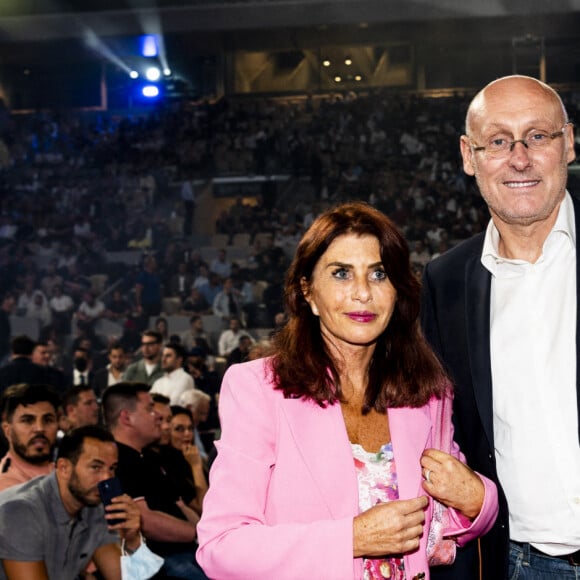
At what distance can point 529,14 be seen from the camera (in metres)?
16.0

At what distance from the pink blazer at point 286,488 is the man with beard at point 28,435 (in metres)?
2.30

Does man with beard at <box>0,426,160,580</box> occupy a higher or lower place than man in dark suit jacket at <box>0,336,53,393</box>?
lower

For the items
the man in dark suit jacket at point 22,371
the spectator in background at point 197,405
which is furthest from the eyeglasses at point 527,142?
the man in dark suit jacket at point 22,371

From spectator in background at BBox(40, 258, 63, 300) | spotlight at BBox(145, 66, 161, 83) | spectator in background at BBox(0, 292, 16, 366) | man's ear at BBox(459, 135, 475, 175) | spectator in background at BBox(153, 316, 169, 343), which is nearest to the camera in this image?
man's ear at BBox(459, 135, 475, 175)

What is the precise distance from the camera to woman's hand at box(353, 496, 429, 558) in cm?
134

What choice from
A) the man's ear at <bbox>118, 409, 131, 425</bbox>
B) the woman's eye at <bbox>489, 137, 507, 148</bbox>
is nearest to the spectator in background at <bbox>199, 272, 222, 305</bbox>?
the man's ear at <bbox>118, 409, 131, 425</bbox>

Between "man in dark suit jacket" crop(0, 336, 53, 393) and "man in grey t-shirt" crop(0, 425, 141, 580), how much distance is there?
3.54m

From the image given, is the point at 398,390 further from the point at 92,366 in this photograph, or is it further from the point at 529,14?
the point at 529,14

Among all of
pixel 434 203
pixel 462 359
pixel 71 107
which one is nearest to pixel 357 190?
pixel 434 203

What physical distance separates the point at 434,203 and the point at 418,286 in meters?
12.0

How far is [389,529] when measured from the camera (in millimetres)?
1347

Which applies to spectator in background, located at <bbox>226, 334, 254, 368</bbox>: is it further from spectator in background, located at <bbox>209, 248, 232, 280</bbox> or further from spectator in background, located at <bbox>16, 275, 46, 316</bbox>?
spectator in background, located at <bbox>16, 275, 46, 316</bbox>

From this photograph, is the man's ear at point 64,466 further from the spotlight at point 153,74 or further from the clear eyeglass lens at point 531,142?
the spotlight at point 153,74

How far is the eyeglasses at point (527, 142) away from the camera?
1.87 m
